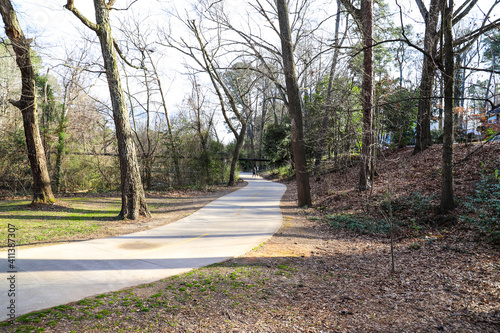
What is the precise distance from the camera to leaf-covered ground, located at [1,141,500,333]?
3.09 metres

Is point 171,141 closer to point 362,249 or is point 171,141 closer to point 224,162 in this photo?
point 224,162

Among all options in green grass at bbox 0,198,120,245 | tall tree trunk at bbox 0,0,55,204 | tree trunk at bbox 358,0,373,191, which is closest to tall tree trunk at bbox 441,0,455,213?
tree trunk at bbox 358,0,373,191

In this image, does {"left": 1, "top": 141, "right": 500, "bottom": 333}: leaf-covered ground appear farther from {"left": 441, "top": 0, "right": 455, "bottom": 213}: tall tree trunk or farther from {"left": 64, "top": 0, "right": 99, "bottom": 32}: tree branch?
{"left": 64, "top": 0, "right": 99, "bottom": 32}: tree branch

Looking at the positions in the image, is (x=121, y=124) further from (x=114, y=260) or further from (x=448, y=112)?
(x=448, y=112)

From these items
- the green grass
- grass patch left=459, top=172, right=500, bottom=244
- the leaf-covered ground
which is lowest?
the leaf-covered ground

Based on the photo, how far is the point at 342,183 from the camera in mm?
16125

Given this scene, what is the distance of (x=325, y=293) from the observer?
4.08 m

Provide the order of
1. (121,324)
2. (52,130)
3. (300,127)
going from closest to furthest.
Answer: (121,324), (300,127), (52,130)

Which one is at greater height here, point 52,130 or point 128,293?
point 52,130

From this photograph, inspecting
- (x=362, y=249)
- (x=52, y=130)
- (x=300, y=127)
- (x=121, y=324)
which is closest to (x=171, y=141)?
(x=52, y=130)

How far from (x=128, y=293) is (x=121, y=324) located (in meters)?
0.84

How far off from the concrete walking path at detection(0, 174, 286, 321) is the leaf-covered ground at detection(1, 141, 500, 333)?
376 mm

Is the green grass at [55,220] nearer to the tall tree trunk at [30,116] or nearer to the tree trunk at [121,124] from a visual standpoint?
the tall tree trunk at [30,116]

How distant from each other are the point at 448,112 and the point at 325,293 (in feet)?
20.5
